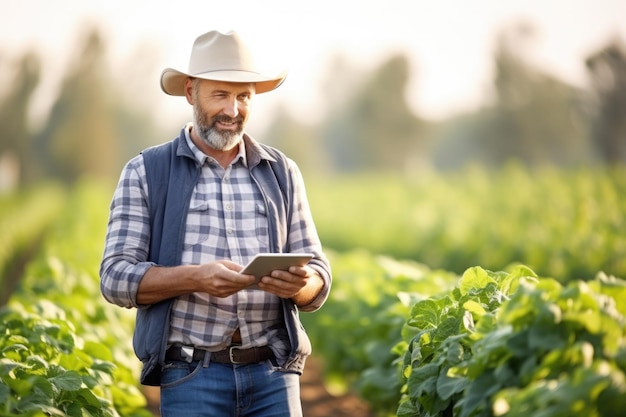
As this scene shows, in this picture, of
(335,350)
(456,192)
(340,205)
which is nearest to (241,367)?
(335,350)

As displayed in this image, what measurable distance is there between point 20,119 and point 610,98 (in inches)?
2101

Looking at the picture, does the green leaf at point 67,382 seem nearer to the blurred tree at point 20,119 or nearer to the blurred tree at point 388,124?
the blurred tree at point 388,124

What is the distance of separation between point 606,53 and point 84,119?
134 feet

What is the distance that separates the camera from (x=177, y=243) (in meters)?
3.54

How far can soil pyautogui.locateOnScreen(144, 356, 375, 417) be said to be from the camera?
8.21 m

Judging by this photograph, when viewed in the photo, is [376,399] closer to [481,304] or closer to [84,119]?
[481,304]

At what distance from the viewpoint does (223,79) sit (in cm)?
359

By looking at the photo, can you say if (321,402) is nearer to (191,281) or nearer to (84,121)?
(191,281)

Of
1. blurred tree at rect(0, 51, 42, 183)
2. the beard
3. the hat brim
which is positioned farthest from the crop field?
blurred tree at rect(0, 51, 42, 183)

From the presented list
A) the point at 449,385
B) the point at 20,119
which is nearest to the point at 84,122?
the point at 20,119

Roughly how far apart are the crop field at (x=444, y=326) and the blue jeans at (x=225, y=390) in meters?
0.39

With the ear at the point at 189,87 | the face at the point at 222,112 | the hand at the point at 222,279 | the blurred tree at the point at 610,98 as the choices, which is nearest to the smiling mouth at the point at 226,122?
the face at the point at 222,112

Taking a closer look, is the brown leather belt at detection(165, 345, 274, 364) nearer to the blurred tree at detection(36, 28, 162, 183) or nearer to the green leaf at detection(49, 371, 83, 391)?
the green leaf at detection(49, 371, 83, 391)

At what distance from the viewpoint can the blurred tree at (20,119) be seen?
73.9 meters
